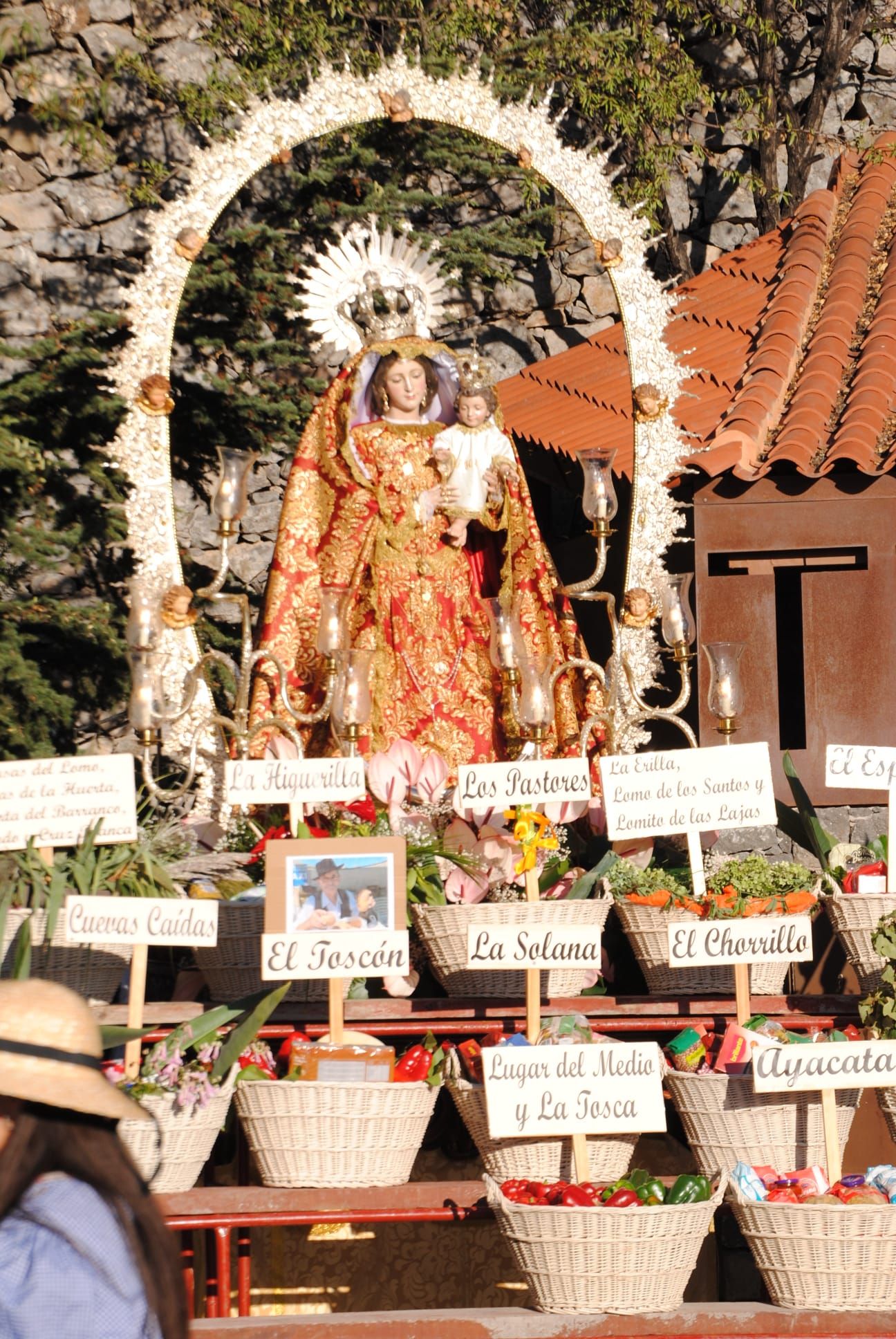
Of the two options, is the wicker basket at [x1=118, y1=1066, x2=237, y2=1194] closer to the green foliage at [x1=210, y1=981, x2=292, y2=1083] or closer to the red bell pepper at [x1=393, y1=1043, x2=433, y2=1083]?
→ the green foliage at [x1=210, y1=981, x2=292, y2=1083]

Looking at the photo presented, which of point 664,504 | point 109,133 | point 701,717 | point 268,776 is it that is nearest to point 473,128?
point 664,504

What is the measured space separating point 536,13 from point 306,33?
54.1 inches

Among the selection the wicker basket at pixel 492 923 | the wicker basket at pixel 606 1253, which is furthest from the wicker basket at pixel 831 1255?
the wicker basket at pixel 492 923

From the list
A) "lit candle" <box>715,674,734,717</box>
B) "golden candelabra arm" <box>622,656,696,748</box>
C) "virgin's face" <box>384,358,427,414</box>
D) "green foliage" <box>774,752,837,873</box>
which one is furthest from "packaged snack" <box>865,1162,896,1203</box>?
"virgin's face" <box>384,358,427,414</box>

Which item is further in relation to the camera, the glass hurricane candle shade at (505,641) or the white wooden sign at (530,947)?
the glass hurricane candle shade at (505,641)

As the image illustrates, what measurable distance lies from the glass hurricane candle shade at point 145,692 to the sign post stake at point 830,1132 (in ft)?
→ 6.25

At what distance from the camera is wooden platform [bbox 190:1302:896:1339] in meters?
3.06

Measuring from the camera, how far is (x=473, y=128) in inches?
221

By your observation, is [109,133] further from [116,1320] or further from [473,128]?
[116,1320]

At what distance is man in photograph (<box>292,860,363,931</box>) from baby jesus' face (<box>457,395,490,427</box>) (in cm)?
244

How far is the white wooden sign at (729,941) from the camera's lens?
3.61 meters

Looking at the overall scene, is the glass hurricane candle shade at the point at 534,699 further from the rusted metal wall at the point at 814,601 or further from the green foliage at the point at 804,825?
the rusted metal wall at the point at 814,601

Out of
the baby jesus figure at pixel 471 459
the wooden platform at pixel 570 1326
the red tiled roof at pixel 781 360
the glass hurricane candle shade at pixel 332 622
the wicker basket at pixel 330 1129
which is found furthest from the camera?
the red tiled roof at pixel 781 360

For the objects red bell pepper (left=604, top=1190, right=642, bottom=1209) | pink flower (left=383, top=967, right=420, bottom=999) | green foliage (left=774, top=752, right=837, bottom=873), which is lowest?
Answer: red bell pepper (left=604, top=1190, right=642, bottom=1209)
